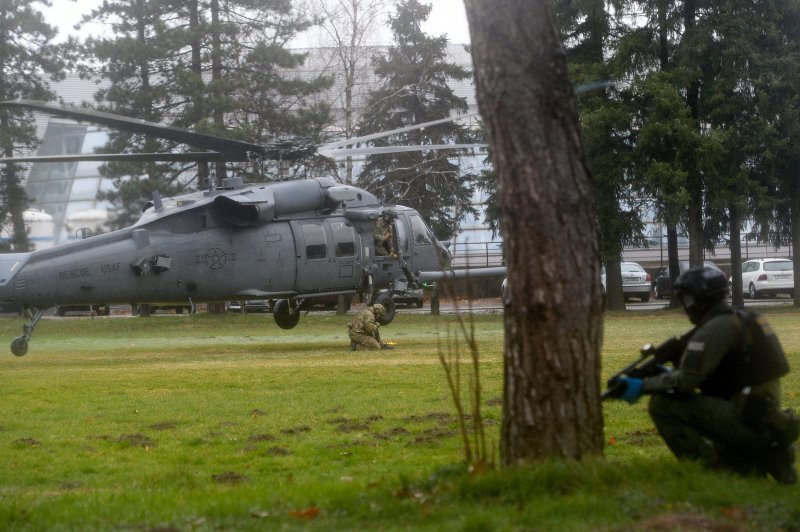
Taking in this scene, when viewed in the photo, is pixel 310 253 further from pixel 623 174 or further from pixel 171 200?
pixel 623 174

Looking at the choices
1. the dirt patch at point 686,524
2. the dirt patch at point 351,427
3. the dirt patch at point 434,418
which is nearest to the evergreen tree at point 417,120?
the dirt patch at point 434,418

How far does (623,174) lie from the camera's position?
36.7m

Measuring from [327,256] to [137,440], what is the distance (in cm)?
1223

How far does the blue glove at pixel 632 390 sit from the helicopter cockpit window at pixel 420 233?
1725 cm

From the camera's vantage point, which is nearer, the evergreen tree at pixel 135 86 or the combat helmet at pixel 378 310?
the combat helmet at pixel 378 310

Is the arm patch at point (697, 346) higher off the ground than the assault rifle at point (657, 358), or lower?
higher

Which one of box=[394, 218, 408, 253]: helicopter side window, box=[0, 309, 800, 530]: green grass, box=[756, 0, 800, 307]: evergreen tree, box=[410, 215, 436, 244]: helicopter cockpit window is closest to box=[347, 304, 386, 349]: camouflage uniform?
box=[0, 309, 800, 530]: green grass

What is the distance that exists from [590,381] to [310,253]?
1618cm

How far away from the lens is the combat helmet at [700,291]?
6.87 m

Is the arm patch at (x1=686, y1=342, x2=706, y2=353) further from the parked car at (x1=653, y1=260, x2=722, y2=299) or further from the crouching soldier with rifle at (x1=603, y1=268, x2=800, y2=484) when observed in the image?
the parked car at (x1=653, y1=260, x2=722, y2=299)

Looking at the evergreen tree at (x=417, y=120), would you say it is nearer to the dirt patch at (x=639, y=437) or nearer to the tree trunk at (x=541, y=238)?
the dirt patch at (x=639, y=437)

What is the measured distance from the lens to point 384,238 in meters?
23.7

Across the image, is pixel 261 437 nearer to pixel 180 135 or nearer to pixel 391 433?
pixel 391 433

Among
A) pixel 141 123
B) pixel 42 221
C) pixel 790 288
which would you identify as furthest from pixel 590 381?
pixel 790 288
